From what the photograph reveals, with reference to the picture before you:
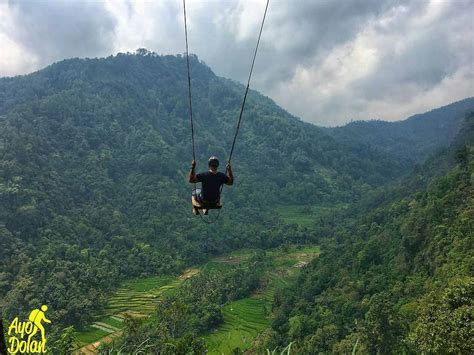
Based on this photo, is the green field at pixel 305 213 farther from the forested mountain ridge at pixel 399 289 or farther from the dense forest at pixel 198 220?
the forested mountain ridge at pixel 399 289

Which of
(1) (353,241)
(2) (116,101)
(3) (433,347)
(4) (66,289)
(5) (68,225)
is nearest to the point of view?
(3) (433,347)

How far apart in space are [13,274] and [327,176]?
3560 inches

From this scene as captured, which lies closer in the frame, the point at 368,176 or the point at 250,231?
the point at 250,231

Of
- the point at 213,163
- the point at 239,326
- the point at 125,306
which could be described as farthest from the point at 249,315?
the point at 213,163

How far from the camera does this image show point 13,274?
43.0 meters

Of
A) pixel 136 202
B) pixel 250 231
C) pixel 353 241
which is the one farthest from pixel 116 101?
pixel 353 241

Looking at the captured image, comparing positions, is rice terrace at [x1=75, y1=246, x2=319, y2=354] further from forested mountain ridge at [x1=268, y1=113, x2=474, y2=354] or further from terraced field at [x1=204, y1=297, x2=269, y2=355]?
forested mountain ridge at [x1=268, y1=113, x2=474, y2=354]

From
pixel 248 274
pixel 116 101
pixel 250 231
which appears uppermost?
pixel 116 101

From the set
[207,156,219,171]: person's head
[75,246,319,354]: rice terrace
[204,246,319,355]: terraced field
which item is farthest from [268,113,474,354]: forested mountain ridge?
[207,156,219,171]: person's head

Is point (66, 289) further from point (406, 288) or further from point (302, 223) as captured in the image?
point (302, 223)

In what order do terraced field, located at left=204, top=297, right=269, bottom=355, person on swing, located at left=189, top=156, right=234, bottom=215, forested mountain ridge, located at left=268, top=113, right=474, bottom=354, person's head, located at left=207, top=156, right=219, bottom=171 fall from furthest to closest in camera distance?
terraced field, located at left=204, top=297, right=269, bottom=355, forested mountain ridge, located at left=268, top=113, right=474, bottom=354, person on swing, located at left=189, top=156, right=234, bottom=215, person's head, located at left=207, top=156, right=219, bottom=171

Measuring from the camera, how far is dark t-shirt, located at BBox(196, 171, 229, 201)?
298 inches

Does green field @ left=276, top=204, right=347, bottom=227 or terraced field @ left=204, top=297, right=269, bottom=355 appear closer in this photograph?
terraced field @ left=204, top=297, right=269, bottom=355

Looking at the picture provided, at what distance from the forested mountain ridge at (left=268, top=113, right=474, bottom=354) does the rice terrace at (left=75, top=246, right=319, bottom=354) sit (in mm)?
3796
